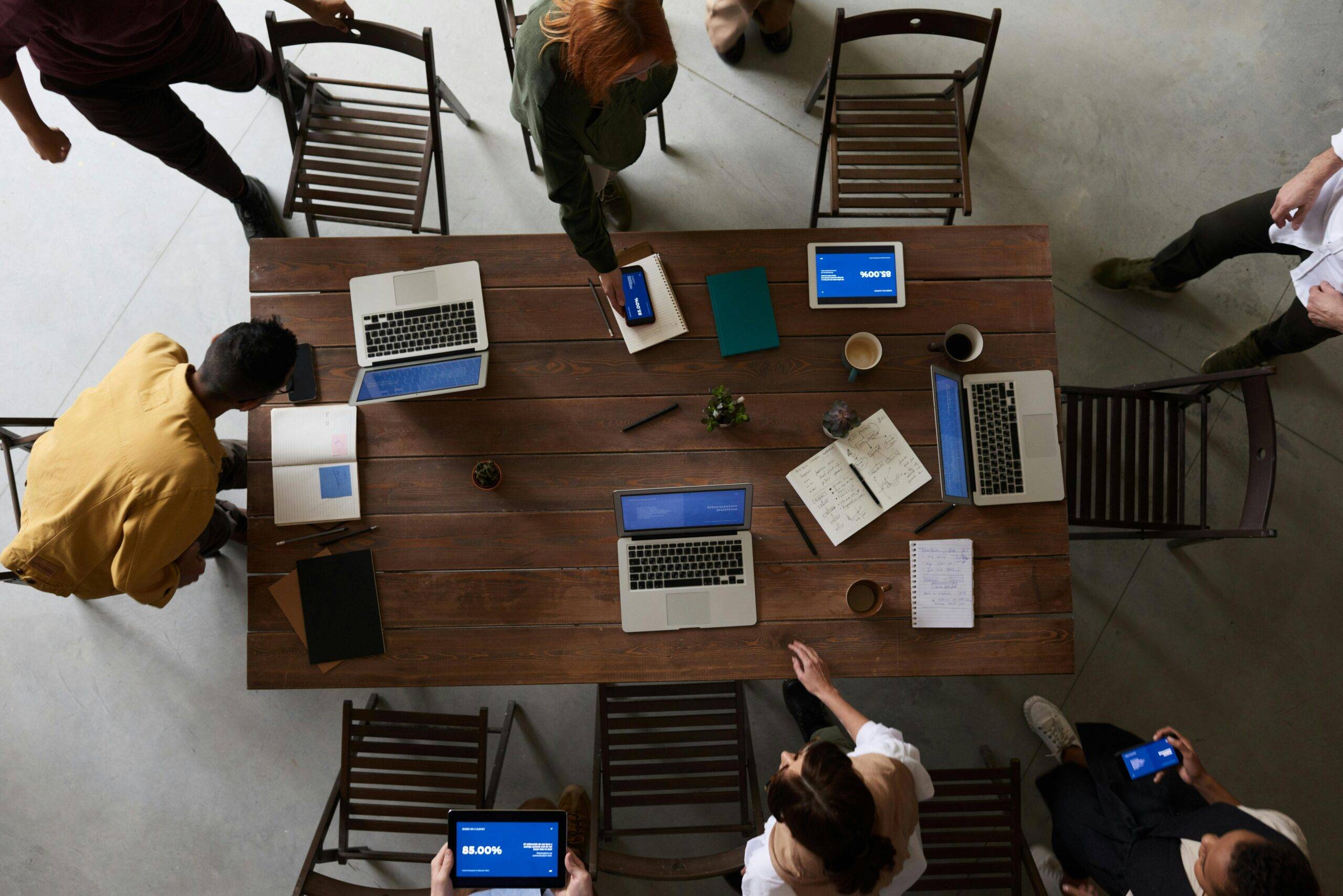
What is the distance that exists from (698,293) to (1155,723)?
2418 millimetres

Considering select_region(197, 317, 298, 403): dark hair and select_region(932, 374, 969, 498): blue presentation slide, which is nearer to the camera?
select_region(197, 317, 298, 403): dark hair

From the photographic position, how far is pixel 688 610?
78.8 inches

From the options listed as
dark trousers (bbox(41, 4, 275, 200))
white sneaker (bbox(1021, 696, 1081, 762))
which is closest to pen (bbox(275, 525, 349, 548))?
dark trousers (bbox(41, 4, 275, 200))

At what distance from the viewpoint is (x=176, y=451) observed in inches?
71.9

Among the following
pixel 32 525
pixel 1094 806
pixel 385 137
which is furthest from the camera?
pixel 385 137

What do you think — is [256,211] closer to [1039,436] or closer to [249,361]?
[249,361]

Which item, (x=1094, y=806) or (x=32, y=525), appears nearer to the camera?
(x=32, y=525)

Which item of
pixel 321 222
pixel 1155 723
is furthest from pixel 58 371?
pixel 1155 723

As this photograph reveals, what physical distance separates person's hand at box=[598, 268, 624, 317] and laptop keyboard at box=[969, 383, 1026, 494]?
1055 millimetres

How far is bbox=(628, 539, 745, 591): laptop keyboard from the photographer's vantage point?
2.01 meters

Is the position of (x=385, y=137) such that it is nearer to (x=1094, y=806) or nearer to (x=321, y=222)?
(x=321, y=222)

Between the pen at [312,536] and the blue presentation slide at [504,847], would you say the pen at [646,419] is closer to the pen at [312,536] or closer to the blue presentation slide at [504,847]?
the pen at [312,536]

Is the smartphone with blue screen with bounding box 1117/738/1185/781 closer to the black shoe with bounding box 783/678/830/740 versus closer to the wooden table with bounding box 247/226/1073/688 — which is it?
the wooden table with bounding box 247/226/1073/688

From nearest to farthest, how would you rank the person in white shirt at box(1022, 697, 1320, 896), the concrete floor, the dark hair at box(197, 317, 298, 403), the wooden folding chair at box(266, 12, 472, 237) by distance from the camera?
the person in white shirt at box(1022, 697, 1320, 896)
the dark hair at box(197, 317, 298, 403)
the wooden folding chair at box(266, 12, 472, 237)
the concrete floor
